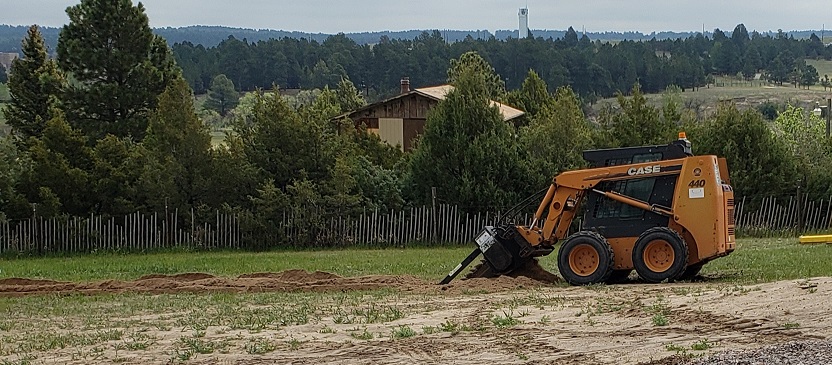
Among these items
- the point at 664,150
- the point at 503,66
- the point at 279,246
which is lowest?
the point at 279,246

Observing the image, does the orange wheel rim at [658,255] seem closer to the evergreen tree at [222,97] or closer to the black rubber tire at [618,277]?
the black rubber tire at [618,277]

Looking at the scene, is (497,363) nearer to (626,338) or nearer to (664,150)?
(626,338)

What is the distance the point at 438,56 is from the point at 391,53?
565 centimetres

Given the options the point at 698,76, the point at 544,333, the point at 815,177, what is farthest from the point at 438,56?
the point at 544,333

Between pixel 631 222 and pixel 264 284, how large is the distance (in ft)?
20.3

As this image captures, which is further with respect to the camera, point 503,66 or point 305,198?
point 503,66

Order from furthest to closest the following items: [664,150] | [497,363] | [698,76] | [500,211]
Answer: [698,76]
[500,211]
[664,150]
[497,363]

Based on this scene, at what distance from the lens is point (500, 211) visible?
32344 millimetres

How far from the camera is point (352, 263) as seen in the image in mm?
24000

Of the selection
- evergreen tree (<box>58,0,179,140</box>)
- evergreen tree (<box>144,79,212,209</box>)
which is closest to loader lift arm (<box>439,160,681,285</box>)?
evergreen tree (<box>144,79,212,209</box>)

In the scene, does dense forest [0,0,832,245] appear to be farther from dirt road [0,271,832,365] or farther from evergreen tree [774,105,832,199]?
dirt road [0,271,832,365]

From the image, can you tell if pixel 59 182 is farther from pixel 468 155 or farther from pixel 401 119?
pixel 401 119

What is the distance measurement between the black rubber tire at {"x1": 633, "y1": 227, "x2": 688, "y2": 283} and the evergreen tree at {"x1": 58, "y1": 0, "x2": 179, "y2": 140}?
93.6 feet

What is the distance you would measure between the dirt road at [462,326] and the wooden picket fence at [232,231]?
47.8ft
